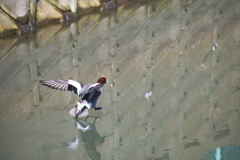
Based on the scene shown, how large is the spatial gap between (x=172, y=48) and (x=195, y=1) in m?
2.93

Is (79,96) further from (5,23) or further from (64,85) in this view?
(5,23)

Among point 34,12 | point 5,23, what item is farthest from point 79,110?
point 34,12

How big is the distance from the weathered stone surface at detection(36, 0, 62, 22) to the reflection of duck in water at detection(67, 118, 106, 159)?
429 cm

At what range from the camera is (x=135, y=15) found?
7.70 m

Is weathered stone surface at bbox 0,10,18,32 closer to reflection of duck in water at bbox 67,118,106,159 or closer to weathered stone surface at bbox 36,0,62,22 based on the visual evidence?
weathered stone surface at bbox 36,0,62,22

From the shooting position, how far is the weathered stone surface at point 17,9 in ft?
23.3

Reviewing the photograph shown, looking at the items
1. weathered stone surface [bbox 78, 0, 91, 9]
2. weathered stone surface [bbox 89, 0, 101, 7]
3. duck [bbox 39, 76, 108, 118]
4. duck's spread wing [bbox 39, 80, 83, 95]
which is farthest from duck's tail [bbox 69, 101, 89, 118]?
weathered stone surface [bbox 89, 0, 101, 7]

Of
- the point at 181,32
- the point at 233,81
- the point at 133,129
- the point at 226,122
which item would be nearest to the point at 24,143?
the point at 133,129

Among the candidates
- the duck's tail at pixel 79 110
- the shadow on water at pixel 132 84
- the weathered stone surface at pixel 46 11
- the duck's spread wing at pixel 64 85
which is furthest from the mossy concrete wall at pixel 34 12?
the duck's tail at pixel 79 110

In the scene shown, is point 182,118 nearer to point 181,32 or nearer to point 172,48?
point 172,48

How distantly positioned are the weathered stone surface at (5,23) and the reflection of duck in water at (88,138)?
4.08 m

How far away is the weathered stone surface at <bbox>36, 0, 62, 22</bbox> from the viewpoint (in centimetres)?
754

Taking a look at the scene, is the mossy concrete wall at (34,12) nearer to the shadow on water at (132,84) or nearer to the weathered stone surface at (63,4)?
the weathered stone surface at (63,4)

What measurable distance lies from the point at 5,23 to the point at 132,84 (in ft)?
12.7
